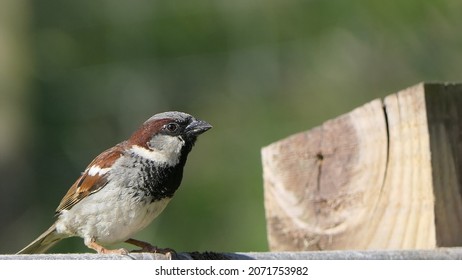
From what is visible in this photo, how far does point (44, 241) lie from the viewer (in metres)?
3.08

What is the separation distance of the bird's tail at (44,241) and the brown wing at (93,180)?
3.5 inches

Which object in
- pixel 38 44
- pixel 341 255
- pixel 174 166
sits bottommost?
pixel 341 255

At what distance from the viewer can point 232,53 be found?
209 inches

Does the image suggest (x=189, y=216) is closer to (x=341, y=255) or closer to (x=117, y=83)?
(x=117, y=83)

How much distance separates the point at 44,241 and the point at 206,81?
260 centimetres

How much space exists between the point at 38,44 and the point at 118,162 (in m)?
3.83

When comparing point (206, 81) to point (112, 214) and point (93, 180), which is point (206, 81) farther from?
point (112, 214)

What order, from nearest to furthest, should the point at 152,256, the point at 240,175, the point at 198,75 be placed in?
the point at 152,256 → the point at 240,175 → the point at 198,75

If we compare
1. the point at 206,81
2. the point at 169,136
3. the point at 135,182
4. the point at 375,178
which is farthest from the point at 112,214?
the point at 206,81

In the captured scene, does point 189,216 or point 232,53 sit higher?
point 232,53

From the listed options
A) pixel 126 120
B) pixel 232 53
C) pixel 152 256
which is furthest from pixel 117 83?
pixel 152 256

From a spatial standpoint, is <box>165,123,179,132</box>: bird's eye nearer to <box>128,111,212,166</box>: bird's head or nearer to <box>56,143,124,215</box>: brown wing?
<box>128,111,212,166</box>: bird's head

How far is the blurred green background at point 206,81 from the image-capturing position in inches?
188

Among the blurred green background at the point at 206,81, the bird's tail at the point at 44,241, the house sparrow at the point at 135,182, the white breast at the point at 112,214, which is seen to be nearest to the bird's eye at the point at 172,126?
the house sparrow at the point at 135,182
